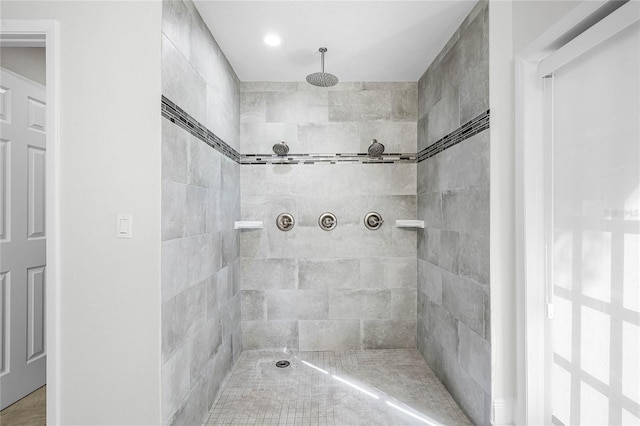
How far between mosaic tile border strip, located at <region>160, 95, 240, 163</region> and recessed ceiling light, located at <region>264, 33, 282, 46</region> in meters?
0.75

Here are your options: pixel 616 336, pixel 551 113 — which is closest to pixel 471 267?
pixel 616 336

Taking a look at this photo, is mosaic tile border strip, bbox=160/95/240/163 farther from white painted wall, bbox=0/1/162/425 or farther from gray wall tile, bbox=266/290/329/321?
gray wall tile, bbox=266/290/329/321

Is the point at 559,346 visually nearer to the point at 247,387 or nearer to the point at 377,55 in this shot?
the point at 247,387

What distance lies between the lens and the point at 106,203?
1.56 meters

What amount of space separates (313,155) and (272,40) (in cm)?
102

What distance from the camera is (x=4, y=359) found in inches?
89.6

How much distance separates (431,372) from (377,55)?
2.49 metres

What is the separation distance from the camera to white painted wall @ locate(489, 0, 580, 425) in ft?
6.01

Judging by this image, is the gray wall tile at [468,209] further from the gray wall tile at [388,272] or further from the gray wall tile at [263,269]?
the gray wall tile at [263,269]

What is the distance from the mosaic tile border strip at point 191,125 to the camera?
163 cm

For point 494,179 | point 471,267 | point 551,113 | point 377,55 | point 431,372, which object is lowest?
point 431,372

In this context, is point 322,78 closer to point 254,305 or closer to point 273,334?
point 254,305

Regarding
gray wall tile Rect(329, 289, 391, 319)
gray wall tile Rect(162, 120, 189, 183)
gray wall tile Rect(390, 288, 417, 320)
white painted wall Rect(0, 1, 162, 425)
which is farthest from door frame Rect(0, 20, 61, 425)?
gray wall tile Rect(390, 288, 417, 320)

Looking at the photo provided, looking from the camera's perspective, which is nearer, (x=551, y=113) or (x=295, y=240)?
(x=551, y=113)
